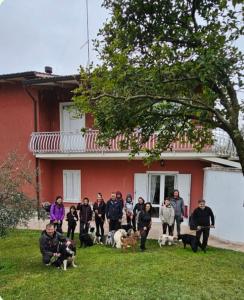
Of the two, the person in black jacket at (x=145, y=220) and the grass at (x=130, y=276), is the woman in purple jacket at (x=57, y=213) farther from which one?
the person in black jacket at (x=145, y=220)

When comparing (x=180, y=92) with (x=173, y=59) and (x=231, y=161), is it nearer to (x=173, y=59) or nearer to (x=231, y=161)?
(x=173, y=59)

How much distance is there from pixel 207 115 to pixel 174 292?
357 cm

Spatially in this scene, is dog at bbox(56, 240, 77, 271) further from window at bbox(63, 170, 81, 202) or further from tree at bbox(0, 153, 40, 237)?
window at bbox(63, 170, 81, 202)

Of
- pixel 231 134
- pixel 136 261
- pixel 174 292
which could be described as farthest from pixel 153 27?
pixel 136 261

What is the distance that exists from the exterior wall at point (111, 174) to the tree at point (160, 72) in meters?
10.5

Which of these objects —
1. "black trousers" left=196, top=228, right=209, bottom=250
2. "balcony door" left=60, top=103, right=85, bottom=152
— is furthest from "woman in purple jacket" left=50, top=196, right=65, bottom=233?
"balcony door" left=60, top=103, right=85, bottom=152

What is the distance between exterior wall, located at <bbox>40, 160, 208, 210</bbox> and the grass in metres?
6.38

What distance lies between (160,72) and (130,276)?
16.0 ft

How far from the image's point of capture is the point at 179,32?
695 centimetres

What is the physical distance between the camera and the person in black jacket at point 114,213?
510 inches

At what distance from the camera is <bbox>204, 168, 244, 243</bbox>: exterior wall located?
12742mm

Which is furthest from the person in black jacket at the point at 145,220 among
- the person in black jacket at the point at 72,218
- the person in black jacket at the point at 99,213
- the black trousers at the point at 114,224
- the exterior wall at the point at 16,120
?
the exterior wall at the point at 16,120

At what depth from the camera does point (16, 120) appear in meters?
20.7

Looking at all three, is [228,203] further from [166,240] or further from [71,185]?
[71,185]
